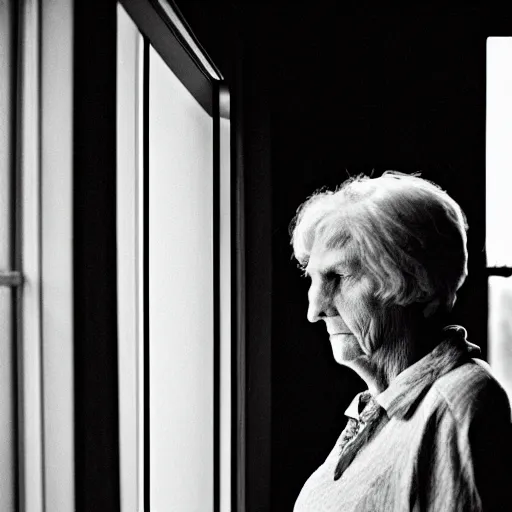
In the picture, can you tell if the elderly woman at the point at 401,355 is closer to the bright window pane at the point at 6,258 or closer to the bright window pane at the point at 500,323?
the bright window pane at the point at 500,323

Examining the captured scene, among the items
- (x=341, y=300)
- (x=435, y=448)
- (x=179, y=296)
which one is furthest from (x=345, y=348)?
(x=179, y=296)

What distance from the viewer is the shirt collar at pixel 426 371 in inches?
37.9

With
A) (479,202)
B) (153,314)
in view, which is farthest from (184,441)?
(479,202)

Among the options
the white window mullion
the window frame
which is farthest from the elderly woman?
the white window mullion

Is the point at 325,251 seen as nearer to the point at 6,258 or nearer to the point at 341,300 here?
the point at 341,300

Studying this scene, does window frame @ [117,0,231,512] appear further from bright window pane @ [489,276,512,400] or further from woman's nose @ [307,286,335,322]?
bright window pane @ [489,276,512,400]

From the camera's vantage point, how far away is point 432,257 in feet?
3.17

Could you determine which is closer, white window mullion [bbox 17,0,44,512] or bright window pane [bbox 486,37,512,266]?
white window mullion [bbox 17,0,44,512]

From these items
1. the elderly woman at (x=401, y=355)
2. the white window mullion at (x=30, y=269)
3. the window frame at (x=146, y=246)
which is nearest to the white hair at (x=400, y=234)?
the elderly woman at (x=401, y=355)

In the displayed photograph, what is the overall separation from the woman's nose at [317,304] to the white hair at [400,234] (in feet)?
0.24

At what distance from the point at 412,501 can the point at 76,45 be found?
29.9 inches

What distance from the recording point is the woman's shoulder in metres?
0.94

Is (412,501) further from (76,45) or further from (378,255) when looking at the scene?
(76,45)

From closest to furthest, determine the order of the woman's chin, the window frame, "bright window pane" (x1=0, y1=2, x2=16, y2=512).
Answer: "bright window pane" (x1=0, y1=2, x2=16, y2=512) → the window frame → the woman's chin
